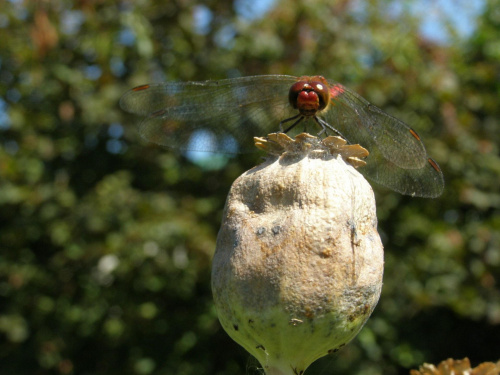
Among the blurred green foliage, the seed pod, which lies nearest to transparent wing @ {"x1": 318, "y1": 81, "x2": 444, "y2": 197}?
the seed pod

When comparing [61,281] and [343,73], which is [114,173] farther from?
[343,73]

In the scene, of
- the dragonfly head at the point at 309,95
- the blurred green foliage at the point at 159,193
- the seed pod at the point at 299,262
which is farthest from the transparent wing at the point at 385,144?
the blurred green foliage at the point at 159,193

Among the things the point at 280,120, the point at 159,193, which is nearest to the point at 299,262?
the point at 280,120

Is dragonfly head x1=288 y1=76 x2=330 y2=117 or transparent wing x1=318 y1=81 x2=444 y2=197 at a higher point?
dragonfly head x1=288 y1=76 x2=330 y2=117

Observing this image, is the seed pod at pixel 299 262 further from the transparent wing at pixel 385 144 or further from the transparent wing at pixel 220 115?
the transparent wing at pixel 220 115

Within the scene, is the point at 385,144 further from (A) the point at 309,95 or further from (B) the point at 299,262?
(B) the point at 299,262

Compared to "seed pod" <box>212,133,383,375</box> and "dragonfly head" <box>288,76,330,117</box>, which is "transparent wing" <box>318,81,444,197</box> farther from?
"seed pod" <box>212,133,383,375</box>
